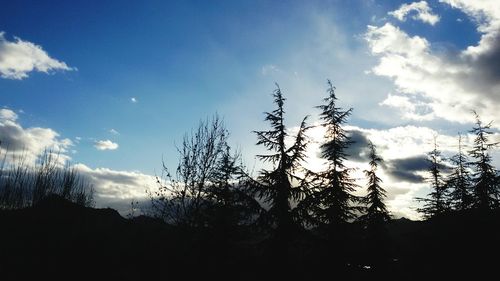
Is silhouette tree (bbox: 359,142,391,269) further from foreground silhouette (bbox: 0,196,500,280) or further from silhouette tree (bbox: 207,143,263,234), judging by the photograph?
silhouette tree (bbox: 207,143,263,234)

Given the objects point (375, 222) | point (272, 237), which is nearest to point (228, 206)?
point (272, 237)

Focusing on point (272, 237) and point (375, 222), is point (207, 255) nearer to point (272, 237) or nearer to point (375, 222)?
point (272, 237)

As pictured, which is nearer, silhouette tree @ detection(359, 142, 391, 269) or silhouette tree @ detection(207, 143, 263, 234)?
silhouette tree @ detection(207, 143, 263, 234)

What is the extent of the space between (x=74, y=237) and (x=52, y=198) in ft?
58.2

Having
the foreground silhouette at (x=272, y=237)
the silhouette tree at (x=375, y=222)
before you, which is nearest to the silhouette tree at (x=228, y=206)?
the foreground silhouette at (x=272, y=237)

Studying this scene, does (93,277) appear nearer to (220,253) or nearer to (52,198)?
(220,253)

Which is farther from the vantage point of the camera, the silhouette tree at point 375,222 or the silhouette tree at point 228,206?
the silhouette tree at point 375,222

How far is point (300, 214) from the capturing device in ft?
58.6

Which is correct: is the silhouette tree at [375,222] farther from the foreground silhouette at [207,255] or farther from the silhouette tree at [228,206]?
the silhouette tree at [228,206]

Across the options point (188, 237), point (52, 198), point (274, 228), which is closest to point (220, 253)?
point (188, 237)

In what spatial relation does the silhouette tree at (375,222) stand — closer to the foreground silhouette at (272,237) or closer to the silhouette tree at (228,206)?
the foreground silhouette at (272,237)

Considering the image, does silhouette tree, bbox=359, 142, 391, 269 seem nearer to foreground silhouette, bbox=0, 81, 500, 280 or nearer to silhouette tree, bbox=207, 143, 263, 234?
foreground silhouette, bbox=0, 81, 500, 280

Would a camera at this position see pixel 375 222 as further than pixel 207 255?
Yes

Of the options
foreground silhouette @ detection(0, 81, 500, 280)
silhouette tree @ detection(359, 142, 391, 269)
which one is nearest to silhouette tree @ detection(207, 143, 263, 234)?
foreground silhouette @ detection(0, 81, 500, 280)
